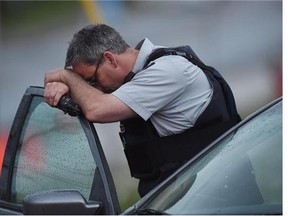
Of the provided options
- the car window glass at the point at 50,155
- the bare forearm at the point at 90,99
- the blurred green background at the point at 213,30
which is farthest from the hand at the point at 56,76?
the blurred green background at the point at 213,30

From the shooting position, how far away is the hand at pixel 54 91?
3365 mm

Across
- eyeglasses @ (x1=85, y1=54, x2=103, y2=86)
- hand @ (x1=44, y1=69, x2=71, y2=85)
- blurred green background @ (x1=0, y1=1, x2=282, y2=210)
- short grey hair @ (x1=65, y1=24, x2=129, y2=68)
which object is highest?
short grey hair @ (x1=65, y1=24, x2=129, y2=68)

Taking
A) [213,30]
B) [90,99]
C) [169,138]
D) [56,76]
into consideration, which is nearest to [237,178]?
[169,138]

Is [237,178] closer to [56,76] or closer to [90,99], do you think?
[90,99]

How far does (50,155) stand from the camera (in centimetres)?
353

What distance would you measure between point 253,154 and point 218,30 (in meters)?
7.01

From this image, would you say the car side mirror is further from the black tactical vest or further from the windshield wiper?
the black tactical vest

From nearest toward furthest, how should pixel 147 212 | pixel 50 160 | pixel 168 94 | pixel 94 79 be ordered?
pixel 147 212 < pixel 168 94 < pixel 50 160 < pixel 94 79

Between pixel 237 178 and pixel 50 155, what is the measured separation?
1.00 m

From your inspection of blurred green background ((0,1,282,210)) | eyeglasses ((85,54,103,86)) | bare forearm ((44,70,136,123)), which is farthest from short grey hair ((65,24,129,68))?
blurred green background ((0,1,282,210))

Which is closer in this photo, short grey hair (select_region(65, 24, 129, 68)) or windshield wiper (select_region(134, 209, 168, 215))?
windshield wiper (select_region(134, 209, 168, 215))

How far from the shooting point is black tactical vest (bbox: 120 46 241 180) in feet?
11.2

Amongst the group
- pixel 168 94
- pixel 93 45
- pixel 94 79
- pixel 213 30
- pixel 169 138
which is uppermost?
pixel 93 45

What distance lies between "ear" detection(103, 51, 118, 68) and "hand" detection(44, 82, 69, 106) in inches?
9.6
